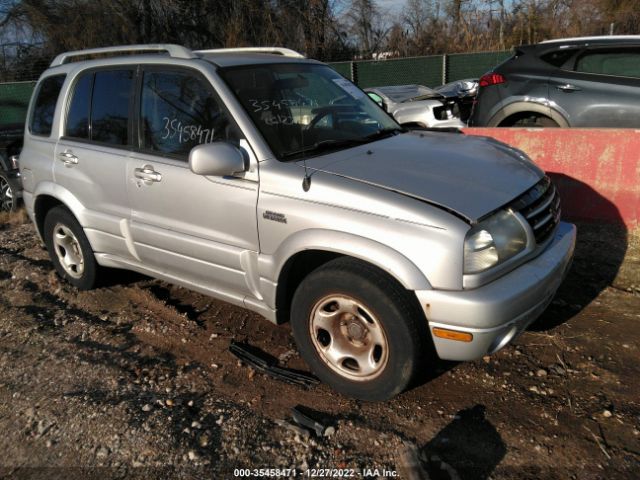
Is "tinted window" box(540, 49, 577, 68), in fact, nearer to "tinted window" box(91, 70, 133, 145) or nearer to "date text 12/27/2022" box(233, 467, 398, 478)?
"tinted window" box(91, 70, 133, 145)

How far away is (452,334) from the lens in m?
2.67

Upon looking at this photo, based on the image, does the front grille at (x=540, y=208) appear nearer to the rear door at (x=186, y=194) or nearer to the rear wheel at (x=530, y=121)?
the rear door at (x=186, y=194)

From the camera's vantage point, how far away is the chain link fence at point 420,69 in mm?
18422

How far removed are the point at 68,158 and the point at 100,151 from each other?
0.43 meters

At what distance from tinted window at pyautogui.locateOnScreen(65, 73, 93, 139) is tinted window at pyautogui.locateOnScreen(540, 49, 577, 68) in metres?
4.85

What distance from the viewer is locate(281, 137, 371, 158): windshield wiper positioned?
328 centimetres

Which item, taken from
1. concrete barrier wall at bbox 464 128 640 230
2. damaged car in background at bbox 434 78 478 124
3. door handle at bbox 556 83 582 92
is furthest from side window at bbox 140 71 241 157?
damaged car in background at bbox 434 78 478 124

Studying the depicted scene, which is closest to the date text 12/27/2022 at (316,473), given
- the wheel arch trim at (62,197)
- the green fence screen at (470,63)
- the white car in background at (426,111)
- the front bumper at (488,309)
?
the front bumper at (488,309)

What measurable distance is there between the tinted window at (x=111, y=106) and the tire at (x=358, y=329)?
1.91 metres

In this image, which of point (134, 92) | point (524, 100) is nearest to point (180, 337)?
point (134, 92)

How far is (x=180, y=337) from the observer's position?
3930 millimetres

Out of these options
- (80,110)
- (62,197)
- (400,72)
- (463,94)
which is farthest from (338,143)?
(400,72)

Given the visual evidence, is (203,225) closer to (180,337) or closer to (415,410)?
(180,337)

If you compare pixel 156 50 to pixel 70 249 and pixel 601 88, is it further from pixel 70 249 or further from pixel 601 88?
pixel 601 88
